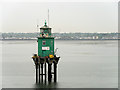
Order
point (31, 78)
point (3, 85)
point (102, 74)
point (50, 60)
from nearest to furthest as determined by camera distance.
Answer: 1. point (50, 60)
2. point (3, 85)
3. point (31, 78)
4. point (102, 74)

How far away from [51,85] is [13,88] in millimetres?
3405

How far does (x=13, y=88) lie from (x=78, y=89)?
18.7ft

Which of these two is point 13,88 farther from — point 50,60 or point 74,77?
point 74,77

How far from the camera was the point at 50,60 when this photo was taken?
22.2 meters

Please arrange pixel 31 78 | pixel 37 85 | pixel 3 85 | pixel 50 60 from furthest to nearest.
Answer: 1. pixel 31 78
2. pixel 3 85
3. pixel 37 85
4. pixel 50 60

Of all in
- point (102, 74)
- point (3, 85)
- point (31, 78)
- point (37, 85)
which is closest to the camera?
point (37, 85)

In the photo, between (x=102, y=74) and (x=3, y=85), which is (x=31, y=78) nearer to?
(x=3, y=85)

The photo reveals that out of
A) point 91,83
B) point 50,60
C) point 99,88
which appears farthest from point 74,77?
point 50,60

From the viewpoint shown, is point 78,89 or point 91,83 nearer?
point 78,89

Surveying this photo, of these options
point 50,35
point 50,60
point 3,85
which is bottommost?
point 3,85

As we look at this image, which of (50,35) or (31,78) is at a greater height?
(50,35)

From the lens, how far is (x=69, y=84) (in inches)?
988

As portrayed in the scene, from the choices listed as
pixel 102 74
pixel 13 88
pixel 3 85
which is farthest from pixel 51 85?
pixel 102 74

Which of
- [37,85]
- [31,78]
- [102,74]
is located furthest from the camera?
[102,74]
